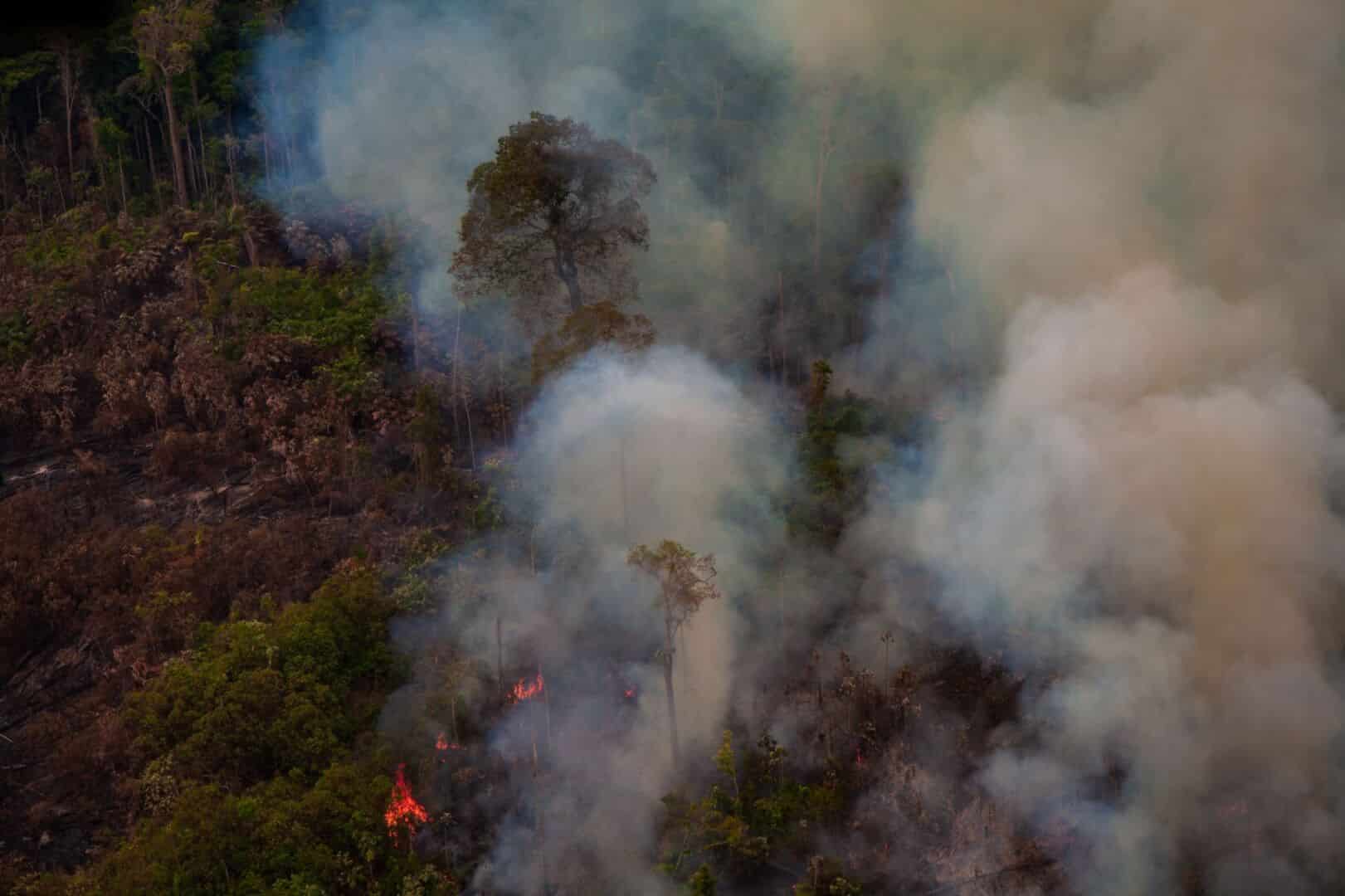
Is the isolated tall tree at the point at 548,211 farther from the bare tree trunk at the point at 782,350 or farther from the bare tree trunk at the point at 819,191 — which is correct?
the bare tree trunk at the point at 819,191

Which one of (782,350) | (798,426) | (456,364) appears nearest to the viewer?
(798,426)

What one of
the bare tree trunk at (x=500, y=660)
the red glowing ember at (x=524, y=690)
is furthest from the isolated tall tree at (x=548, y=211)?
the red glowing ember at (x=524, y=690)

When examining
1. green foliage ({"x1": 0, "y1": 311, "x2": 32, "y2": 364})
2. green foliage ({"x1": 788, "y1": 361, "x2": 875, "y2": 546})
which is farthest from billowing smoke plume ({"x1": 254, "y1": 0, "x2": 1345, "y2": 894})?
green foliage ({"x1": 0, "y1": 311, "x2": 32, "y2": 364})

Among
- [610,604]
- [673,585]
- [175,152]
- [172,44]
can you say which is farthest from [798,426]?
[172,44]

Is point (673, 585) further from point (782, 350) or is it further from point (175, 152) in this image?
point (175, 152)

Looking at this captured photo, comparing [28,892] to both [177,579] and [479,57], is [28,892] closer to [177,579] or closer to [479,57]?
[177,579]
